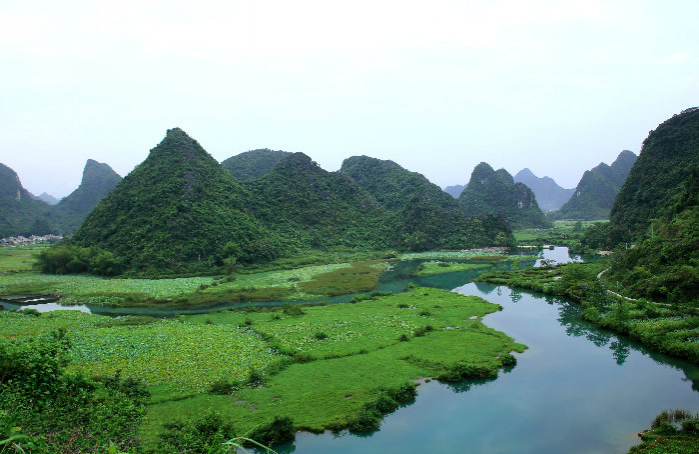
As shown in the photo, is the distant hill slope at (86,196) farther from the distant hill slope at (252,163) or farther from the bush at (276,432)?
the bush at (276,432)

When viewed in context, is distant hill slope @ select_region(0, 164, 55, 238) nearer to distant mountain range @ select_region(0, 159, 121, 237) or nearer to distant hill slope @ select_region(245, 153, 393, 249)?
distant mountain range @ select_region(0, 159, 121, 237)

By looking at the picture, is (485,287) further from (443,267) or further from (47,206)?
(47,206)

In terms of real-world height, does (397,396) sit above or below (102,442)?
below

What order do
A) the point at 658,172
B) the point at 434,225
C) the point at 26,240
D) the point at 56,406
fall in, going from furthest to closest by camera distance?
the point at 26,240
the point at 434,225
the point at 658,172
the point at 56,406

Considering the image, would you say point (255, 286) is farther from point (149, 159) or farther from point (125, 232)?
point (149, 159)

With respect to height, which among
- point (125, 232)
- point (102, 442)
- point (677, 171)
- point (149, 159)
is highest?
point (149, 159)

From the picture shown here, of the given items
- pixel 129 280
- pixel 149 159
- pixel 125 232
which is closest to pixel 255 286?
pixel 129 280

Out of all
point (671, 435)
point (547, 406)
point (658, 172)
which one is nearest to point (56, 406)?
point (547, 406)

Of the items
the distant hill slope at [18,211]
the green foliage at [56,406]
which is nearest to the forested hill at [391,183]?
the distant hill slope at [18,211]
